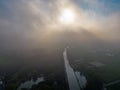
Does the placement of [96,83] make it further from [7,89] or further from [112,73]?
[7,89]

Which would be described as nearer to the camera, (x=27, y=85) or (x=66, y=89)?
(x=66, y=89)

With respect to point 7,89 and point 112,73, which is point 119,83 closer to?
point 112,73

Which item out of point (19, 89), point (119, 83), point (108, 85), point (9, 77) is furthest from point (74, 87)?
point (9, 77)

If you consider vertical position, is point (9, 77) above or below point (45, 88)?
above

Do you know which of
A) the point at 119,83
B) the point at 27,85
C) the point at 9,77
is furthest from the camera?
the point at 9,77

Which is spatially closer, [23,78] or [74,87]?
[74,87]

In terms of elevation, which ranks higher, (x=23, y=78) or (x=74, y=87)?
(x=23, y=78)

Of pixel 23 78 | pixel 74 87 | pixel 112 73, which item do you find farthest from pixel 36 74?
pixel 112 73

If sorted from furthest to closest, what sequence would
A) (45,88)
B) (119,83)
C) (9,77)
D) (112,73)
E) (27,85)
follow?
(9,77) < (112,73) < (27,85) < (119,83) < (45,88)
